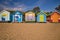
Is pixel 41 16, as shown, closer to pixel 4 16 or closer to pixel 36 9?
pixel 36 9

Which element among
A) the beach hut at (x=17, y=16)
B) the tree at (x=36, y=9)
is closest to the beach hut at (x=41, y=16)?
the tree at (x=36, y=9)

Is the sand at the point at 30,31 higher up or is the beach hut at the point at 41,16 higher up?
the beach hut at the point at 41,16

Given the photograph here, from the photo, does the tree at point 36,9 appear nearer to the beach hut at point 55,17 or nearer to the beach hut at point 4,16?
the beach hut at point 55,17

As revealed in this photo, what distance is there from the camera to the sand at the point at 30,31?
1403 millimetres

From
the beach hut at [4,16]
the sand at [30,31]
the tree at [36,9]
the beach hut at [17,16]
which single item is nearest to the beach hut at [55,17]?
the sand at [30,31]

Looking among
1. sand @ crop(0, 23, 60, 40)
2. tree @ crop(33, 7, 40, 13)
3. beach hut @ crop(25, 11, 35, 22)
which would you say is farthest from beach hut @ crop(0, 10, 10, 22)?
tree @ crop(33, 7, 40, 13)

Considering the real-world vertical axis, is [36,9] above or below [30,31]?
above

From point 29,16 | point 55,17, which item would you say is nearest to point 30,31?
point 29,16

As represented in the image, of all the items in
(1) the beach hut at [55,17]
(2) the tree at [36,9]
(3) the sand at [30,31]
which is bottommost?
(3) the sand at [30,31]

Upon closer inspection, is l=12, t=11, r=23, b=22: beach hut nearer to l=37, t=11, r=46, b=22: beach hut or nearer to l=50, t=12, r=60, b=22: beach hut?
l=37, t=11, r=46, b=22: beach hut

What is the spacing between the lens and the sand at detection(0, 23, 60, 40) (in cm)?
140

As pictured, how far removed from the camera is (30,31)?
1436mm

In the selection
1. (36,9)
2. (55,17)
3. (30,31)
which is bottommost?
(30,31)

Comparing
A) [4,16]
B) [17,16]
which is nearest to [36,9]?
[17,16]
